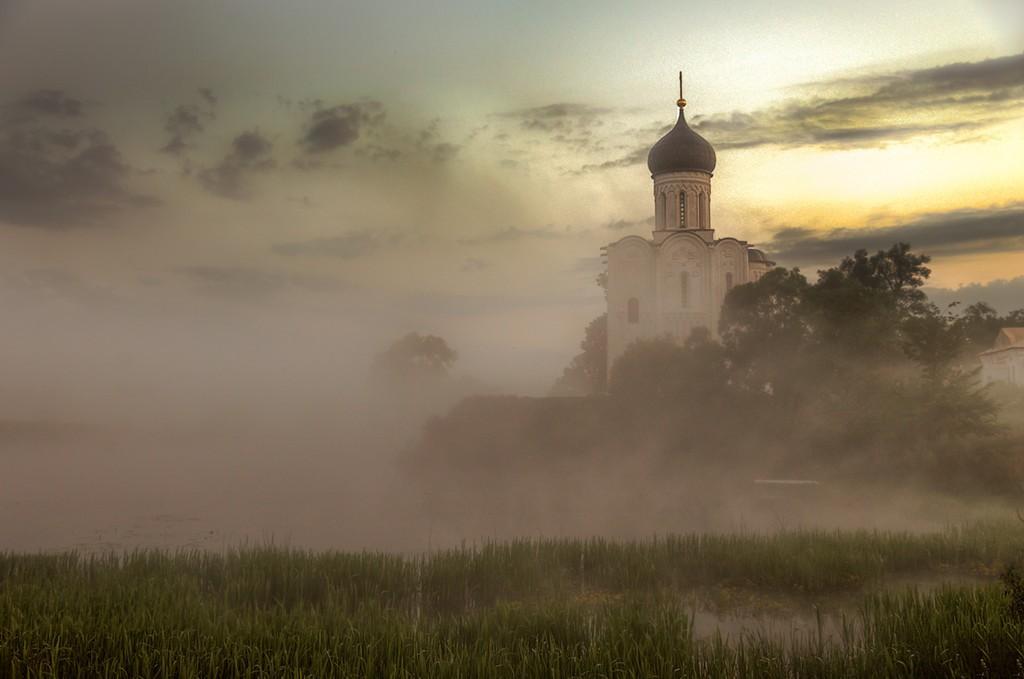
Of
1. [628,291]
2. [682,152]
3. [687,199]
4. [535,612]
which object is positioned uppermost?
[682,152]

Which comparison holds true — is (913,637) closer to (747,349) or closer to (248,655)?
(248,655)

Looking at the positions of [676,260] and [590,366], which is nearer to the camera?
[676,260]

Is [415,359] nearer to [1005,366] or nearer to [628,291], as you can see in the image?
[628,291]

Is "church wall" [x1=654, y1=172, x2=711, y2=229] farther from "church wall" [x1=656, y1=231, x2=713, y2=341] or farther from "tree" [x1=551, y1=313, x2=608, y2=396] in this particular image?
"tree" [x1=551, y1=313, x2=608, y2=396]

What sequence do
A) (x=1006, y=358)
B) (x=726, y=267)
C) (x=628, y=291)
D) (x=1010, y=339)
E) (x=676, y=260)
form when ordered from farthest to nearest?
1. (x=628, y=291)
2. (x=726, y=267)
3. (x=676, y=260)
4. (x=1010, y=339)
5. (x=1006, y=358)

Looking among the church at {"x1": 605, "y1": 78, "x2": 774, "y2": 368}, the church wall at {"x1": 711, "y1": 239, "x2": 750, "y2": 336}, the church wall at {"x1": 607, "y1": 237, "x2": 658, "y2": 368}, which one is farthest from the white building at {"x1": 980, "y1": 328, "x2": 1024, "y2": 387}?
the church wall at {"x1": 607, "y1": 237, "x2": 658, "y2": 368}

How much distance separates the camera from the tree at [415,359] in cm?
6488

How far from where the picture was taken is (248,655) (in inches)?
305

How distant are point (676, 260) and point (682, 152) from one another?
5.56 m

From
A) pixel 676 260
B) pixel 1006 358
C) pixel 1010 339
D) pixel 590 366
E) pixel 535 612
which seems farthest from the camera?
pixel 590 366

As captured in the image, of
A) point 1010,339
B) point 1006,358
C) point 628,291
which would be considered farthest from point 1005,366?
point 628,291

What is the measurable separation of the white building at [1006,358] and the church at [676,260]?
13729 millimetres

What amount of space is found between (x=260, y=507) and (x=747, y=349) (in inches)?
753

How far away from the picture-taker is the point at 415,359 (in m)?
65.2
